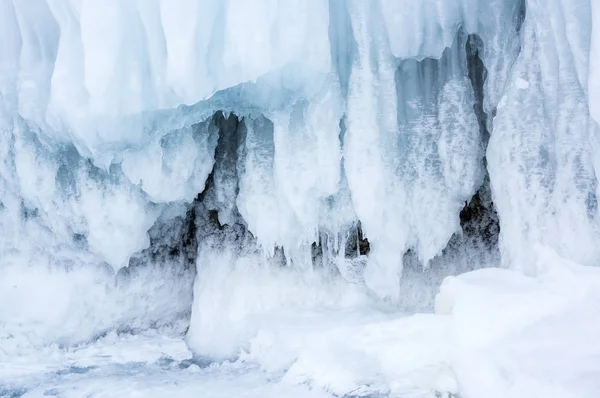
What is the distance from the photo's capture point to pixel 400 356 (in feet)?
12.8

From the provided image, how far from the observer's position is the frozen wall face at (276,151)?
434cm

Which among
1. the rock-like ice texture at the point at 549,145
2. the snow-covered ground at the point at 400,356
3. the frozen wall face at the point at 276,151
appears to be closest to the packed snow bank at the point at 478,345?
the snow-covered ground at the point at 400,356

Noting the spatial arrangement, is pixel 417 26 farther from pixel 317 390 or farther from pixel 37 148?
pixel 37 148

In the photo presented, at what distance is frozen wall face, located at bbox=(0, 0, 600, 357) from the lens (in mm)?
4344

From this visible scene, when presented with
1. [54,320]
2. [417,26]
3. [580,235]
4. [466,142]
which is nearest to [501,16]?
[417,26]

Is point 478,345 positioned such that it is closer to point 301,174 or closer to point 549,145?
point 549,145

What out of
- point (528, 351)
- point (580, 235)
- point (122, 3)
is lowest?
point (528, 351)

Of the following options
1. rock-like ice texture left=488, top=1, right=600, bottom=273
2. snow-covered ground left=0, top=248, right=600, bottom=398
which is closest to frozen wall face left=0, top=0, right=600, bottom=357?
rock-like ice texture left=488, top=1, right=600, bottom=273

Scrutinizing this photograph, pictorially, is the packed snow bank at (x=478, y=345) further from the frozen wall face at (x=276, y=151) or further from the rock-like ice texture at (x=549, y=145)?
the frozen wall face at (x=276, y=151)

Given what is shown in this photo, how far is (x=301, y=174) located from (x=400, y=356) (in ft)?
5.96

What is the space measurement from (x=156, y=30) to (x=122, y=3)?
326mm

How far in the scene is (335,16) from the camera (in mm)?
4906

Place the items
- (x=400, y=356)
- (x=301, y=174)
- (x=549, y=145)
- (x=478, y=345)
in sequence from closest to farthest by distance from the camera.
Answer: (x=478, y=345) < (x=400, y=356) < (x=549, y=145) < (x=301, y=174)

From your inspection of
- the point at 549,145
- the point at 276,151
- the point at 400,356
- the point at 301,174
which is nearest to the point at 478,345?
the point at 400,356
